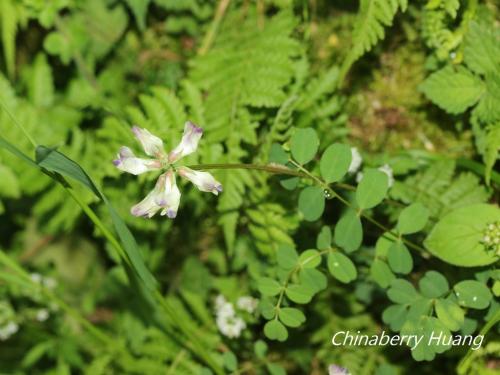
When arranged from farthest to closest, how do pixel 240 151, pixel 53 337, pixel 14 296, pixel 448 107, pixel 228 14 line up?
1. pixel 14 296
2. pixel 53 337
3. pixel 228 14
4. pixel 240 151
5. pixel 448 107

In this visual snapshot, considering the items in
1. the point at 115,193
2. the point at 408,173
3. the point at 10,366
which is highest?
the point at 408,173

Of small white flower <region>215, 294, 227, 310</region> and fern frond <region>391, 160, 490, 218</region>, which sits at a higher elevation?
fern frond <region>391, 160, 490, 218</region>

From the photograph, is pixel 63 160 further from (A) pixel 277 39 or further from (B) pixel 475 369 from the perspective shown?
(B) pixel 475 369

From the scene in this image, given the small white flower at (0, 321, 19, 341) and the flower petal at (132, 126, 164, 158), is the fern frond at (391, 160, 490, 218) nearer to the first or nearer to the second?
the flower petal at (132, 126, 164, 158)

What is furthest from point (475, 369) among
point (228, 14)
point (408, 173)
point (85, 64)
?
point (85, 64)

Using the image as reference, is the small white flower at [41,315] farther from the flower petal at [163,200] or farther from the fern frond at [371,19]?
the fern frond at [371,19]

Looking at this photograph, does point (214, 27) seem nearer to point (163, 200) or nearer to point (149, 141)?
point (149, 141)

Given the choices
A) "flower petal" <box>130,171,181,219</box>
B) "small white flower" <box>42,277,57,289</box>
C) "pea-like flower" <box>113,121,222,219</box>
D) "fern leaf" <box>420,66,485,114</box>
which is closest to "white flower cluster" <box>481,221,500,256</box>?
"fern leaf" <box>420,66,485,114</box>

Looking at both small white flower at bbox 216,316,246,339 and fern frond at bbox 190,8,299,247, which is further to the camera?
small white flower at bbox 216,316,246,339

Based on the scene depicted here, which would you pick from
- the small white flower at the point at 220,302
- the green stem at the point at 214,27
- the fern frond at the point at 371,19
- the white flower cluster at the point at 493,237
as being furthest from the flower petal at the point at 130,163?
the green stem at the point at 214,27
